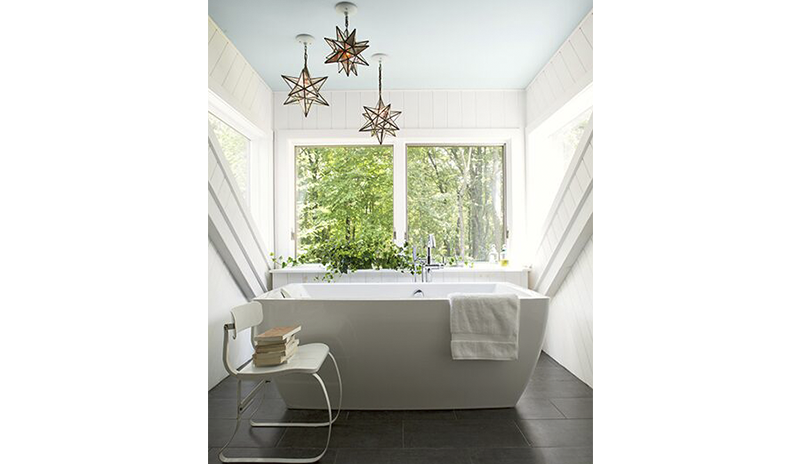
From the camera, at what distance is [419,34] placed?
3.25 metres

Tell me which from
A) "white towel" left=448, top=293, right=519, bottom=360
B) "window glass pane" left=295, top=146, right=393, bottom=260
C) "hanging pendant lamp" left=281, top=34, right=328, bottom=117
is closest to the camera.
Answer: "white towel" left=448, top=293, right=519, bottom=360

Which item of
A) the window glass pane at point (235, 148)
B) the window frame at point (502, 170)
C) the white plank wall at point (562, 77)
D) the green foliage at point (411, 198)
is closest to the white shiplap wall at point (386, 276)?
the green foliage at point (411, 198)

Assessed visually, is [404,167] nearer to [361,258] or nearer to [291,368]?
[361,258]

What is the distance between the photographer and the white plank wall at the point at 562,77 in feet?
10.2

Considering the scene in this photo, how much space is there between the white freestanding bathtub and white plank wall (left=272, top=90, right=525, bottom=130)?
2.19 metres

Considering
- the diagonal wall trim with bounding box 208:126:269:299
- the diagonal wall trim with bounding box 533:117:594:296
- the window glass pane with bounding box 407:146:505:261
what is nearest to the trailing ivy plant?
the window glass pane with bounding box 407:146:505:261

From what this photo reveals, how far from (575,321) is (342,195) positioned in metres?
2.41

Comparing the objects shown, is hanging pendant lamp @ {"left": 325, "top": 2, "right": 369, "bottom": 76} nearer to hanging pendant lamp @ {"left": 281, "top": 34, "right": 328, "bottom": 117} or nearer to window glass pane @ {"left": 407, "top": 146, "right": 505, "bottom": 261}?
hanging pendant lamp @ {"left": 281, "top": 34, "right": 328, "bottom": 117}

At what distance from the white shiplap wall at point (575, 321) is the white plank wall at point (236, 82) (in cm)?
280

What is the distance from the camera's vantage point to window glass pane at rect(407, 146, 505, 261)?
4.54 metres
